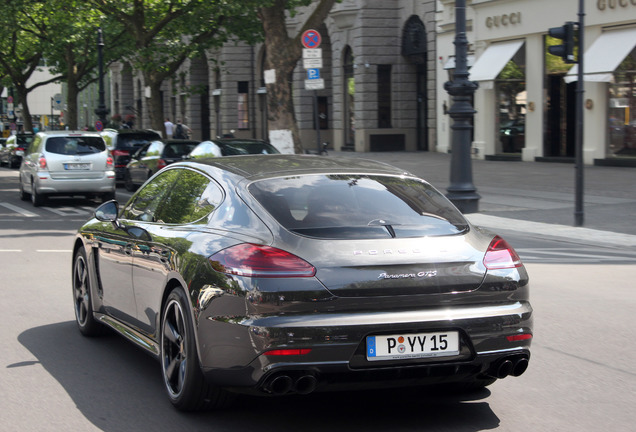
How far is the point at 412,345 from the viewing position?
4.80 metres

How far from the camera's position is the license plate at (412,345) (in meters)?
4.74

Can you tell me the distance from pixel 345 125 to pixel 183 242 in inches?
1491

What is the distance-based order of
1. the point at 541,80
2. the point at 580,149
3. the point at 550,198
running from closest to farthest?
the point at 580,149
the point at 550,198
the point at 541,80

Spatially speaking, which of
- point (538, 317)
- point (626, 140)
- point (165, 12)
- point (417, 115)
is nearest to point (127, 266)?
point (538, 317)

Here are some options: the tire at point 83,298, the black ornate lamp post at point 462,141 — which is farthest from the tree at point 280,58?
the tire at point 83,298

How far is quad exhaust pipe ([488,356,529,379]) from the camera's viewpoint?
16.6 feet

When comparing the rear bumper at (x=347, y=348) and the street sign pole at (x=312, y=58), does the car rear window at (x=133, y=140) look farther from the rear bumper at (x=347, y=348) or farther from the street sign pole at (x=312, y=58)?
the rear bumper at (x=347, y=348)

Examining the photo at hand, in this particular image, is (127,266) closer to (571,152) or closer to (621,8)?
(621,8)

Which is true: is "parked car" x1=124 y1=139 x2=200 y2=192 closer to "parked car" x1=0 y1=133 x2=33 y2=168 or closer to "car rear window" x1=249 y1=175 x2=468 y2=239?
"car rear window" x1=249 y1=175 x2=468 y2=239

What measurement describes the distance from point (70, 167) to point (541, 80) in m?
15.6

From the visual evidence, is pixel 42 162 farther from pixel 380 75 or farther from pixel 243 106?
pixel 243 106

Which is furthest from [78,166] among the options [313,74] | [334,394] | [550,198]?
[334,394]

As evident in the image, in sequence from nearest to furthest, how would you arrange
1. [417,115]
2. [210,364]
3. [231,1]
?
[210,364] < [231,1] < [417,115]

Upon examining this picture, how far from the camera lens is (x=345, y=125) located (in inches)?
1697
